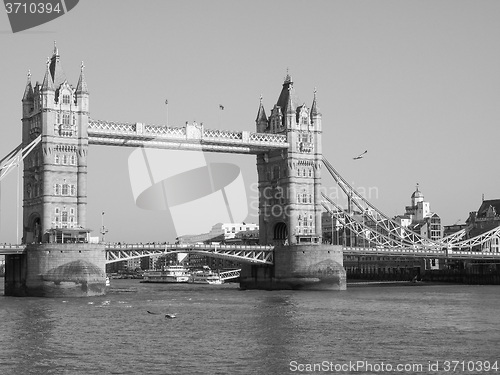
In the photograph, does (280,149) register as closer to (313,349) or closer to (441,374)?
(313,349)

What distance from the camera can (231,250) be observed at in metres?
122

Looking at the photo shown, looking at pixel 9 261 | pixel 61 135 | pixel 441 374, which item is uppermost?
pixel 61 135

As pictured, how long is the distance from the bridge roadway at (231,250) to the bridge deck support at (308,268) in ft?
6.90

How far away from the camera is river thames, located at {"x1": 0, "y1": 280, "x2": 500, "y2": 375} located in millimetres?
49781

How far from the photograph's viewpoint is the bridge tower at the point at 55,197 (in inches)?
4058

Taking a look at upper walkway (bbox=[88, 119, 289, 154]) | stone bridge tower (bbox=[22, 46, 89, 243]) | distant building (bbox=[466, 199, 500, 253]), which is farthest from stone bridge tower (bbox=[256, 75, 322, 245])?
distant building (bbox=[466, 199, 500, 253])

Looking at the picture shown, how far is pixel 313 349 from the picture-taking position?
184 feet

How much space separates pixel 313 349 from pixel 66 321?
23.7m

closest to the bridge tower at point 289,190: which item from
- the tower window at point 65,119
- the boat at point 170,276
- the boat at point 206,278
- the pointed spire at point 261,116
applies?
the pointed spire at point 261,116

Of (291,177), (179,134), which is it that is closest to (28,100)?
(179,134)

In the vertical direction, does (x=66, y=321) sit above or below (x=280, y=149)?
below

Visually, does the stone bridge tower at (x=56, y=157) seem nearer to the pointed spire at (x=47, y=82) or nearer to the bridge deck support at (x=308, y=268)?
the pointed spire at (x=47, y=82)

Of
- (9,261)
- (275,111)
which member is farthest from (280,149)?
(9,261)

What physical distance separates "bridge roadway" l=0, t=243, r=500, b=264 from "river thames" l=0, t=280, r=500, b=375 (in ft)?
49.9
